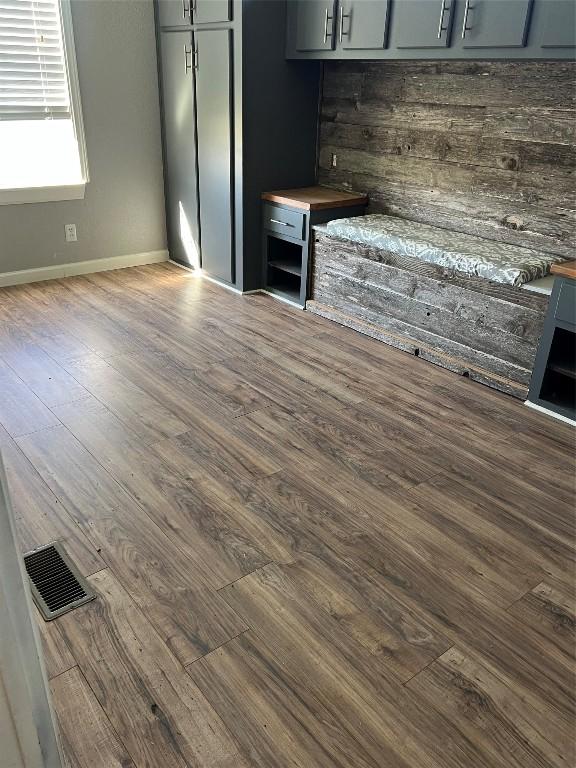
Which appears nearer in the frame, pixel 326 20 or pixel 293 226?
pixel 326 20

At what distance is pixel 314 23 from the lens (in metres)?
3.45

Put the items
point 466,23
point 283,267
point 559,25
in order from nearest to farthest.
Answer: point 559,25, point 466,23, point 283,267

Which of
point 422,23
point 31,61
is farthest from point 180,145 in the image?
point 422,23

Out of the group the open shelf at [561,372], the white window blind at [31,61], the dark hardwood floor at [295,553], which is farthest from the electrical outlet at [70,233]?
the open shelf at [561,372]

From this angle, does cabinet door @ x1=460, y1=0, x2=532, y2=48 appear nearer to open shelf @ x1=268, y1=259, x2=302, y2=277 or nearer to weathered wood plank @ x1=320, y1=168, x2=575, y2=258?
weathered wood plank @ x1=320, y1=168, x2=575, y2=258

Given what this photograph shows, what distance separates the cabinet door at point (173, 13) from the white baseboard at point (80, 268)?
1.58 m

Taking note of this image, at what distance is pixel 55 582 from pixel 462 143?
114 inches

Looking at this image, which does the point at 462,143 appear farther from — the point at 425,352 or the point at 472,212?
the point at 425,352

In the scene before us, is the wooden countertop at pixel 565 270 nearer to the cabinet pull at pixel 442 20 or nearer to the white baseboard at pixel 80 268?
the cabinet pull at pixel 442 20

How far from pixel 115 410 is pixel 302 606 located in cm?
135

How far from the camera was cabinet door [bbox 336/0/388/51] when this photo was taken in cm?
308

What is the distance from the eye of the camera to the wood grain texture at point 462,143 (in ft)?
9.53

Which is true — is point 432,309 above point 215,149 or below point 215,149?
below

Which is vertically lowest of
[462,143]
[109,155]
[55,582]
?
[55,582]
